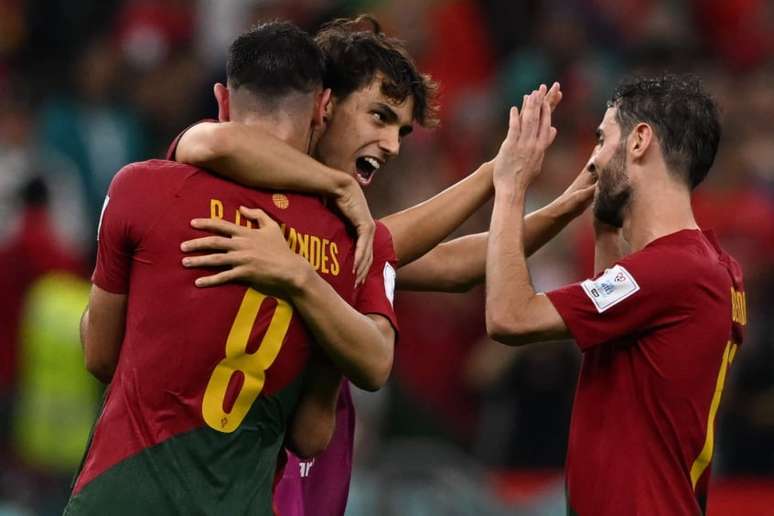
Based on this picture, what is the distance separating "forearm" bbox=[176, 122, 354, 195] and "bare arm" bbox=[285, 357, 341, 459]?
526 mm

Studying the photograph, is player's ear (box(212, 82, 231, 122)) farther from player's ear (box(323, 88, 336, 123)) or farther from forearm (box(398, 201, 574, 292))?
forearm (box(398, 201, 574, 292))

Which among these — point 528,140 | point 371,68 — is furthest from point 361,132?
point 528,140

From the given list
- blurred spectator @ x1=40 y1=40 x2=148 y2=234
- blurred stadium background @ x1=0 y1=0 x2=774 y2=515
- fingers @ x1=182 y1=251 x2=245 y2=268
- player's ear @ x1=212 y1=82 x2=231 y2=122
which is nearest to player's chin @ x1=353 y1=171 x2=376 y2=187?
player's ear @ x1=212 y1=82 x2=231 y2=122

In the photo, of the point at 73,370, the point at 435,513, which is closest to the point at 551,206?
the point at 435,513

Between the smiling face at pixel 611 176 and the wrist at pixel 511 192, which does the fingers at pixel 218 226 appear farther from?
the smiling face at pixel 611 176

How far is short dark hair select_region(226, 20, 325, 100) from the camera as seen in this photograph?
451cm

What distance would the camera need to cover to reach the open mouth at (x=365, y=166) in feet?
17.3

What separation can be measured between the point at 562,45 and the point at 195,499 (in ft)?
25.4

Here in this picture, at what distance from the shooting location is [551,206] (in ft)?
17.9

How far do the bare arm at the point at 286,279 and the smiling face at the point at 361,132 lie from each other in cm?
84

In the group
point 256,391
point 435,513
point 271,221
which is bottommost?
point 435,513

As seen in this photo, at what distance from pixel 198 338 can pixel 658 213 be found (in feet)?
4.82

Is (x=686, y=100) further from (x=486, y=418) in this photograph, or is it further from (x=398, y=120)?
(x=486, y=418)

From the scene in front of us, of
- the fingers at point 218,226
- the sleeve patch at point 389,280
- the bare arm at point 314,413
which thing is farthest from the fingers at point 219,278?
the sleeve patch at point 389,280
